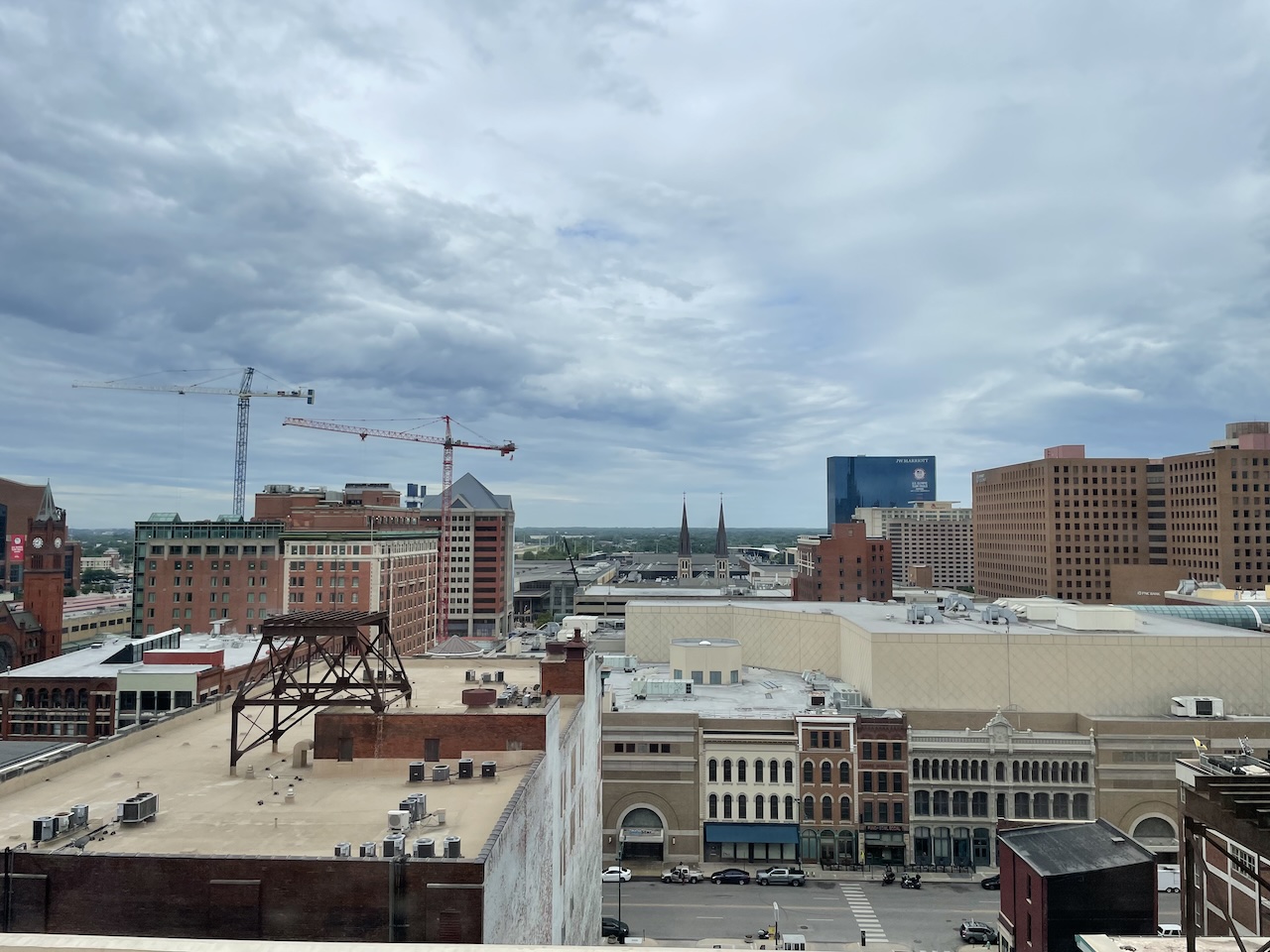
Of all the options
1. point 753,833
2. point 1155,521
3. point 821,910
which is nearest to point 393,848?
point 821,910

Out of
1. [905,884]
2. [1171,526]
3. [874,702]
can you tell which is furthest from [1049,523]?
[905,884]

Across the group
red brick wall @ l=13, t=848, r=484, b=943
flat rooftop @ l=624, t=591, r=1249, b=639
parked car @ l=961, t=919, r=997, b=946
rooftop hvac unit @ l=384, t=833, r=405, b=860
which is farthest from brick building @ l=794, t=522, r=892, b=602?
red brick wall @ l=13, t=848, r=484, b=943

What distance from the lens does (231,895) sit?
22.0m

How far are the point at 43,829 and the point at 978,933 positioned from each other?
Answer: 62.7m

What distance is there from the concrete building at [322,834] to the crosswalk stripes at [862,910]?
3042cm

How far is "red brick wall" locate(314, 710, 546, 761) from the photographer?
34.9m

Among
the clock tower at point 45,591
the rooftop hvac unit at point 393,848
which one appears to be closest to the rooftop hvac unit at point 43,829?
the rooftop hvac unit at point 393,848

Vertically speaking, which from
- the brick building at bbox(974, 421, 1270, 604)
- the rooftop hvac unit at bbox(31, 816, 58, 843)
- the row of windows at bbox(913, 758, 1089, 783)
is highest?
the brick building at bbox(974, 421, 1270, 604)

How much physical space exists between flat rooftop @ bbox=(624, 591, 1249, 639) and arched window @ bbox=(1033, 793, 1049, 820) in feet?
55.7

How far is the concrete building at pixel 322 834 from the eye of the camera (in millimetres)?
22016

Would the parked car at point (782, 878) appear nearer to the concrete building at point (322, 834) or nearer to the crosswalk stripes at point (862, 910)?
the crosswalk stripes at point (862, 910)

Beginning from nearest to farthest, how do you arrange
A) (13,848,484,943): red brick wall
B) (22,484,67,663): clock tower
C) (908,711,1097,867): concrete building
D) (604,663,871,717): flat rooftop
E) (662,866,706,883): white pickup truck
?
(13,848,484,943): red brick wall, (662,866,706,883): white pickup truck, (908,711,1097,867): concrete building, (604,663,871,717): flat rooftop, (22,484,67,663): clock tower

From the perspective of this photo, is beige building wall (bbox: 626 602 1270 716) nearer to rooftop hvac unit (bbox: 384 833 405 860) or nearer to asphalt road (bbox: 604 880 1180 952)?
asphalt road (bbox: 604 880 1180 952)

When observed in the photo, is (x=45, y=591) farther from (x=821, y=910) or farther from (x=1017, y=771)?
(x=1017, y=771)
